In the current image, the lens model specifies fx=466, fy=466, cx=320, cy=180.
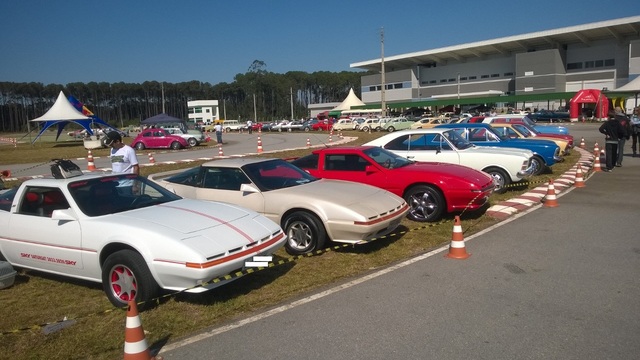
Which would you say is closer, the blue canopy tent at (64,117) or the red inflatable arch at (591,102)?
the blue canopy tent at (64,117)

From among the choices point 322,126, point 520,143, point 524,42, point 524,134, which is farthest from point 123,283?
point 524,42

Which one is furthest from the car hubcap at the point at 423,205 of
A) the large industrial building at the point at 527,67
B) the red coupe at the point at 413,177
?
the large industrial building at the point at 527,67

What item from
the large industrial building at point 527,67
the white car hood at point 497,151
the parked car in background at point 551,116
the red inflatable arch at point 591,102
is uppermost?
the large industrial building at point 527,67

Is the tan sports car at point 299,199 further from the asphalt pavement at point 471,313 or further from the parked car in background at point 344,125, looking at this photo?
the parked car in background at point 344,125

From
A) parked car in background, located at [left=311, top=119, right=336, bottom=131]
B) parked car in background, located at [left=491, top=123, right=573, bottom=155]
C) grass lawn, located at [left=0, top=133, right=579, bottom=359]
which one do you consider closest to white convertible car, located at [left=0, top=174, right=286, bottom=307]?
grass lawn, located at [left=0, top=133, right=579, bottom=359]

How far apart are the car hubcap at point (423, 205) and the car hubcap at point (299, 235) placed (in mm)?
2552

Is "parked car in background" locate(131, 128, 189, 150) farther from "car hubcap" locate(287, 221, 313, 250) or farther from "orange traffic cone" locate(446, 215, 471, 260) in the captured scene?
"orange traffic cone" locate(446, 215, 471, 260)

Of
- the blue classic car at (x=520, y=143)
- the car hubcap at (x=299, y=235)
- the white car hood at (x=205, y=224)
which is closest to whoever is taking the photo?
the white car hood at (x=205, y=224)

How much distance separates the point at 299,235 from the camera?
22.0 feet

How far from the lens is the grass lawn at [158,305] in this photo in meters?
4.11

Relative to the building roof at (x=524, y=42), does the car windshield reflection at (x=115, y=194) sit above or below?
below

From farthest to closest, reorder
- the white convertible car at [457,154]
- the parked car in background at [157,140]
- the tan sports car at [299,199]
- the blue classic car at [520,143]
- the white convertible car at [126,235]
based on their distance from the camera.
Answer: the parked car in background at [157,140]
the blue classic car at [520,143]
the white convertible car at [457,154]
the tan sports car at [299,199]
the white convertible car at [126,235]

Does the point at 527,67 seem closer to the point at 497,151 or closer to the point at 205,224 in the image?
the point at 497,151

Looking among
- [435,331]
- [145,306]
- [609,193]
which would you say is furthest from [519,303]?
[609,193]
